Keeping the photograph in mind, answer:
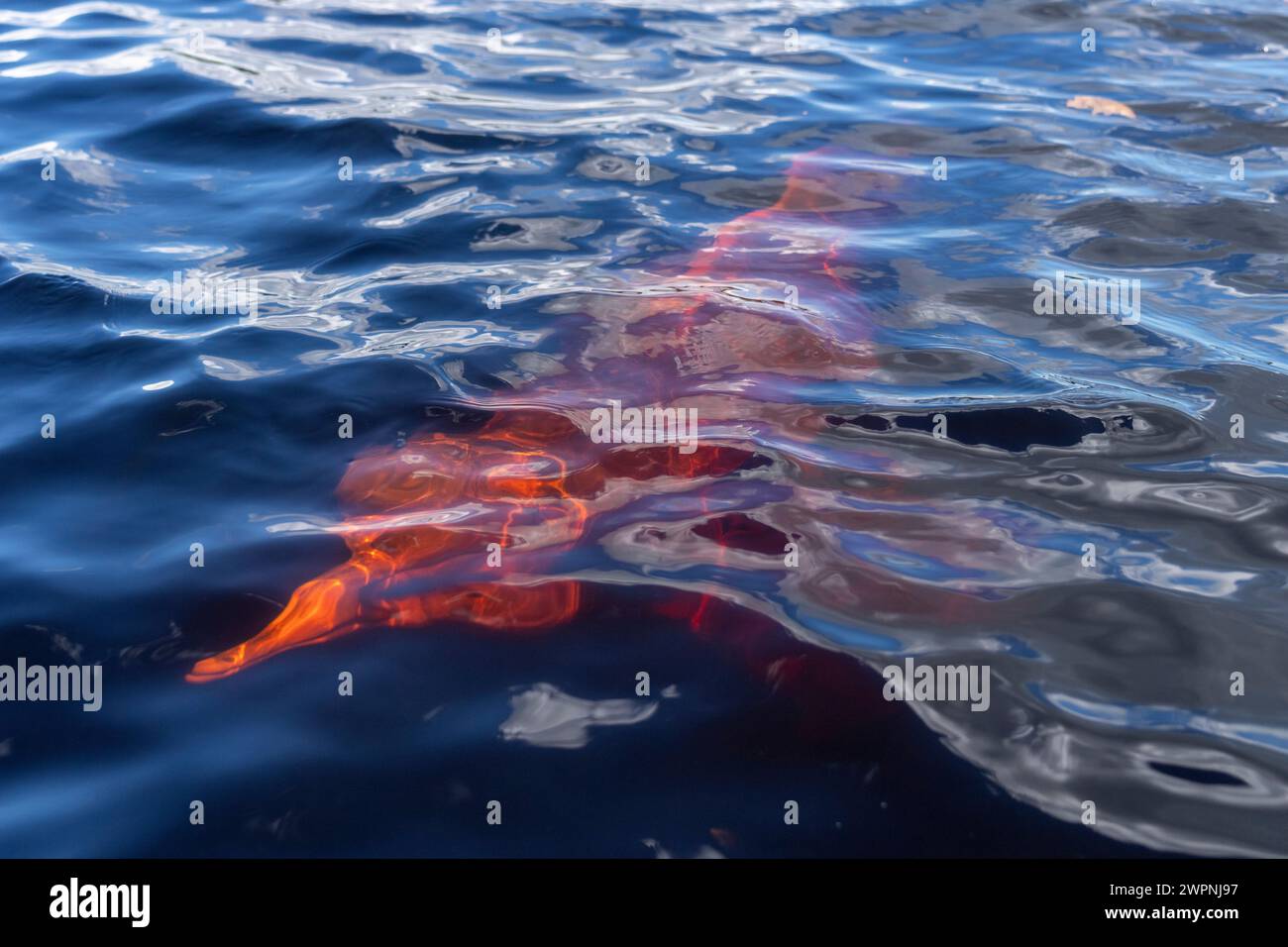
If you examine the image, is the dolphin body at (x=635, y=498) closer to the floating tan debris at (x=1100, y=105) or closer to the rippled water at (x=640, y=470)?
the rippled water at (x=640, y=470)

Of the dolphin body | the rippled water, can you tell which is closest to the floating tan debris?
the rippled water

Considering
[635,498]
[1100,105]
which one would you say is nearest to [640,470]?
[635,498]

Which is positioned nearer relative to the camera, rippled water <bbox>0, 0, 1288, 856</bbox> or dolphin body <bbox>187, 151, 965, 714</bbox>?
rippled water <bbox>0, 0, 1288, 856</bbox>

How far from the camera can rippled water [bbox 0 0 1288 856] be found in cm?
292

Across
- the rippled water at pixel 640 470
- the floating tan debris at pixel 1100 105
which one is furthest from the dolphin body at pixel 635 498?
the floating tan debris at pixel 1100 105

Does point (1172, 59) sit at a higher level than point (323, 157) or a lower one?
higher

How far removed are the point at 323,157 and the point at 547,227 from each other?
71.9 inches

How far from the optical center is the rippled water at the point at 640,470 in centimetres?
292

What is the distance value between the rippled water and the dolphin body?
0.02m

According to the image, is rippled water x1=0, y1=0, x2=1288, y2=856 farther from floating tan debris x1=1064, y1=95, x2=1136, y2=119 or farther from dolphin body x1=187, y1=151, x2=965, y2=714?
floating tan debris x1=1064, y1=95, x2=1136, y2=119

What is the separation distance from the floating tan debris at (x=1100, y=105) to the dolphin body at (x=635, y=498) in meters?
3.60

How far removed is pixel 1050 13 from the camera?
32.7 ft
